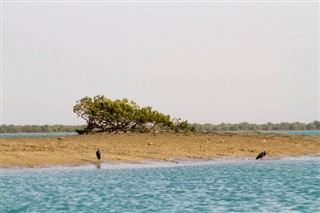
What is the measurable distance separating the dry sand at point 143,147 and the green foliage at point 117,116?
246 cm

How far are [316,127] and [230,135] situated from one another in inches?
3977

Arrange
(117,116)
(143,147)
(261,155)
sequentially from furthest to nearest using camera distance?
1. (117,116)
2. (143,147)
3. (261,155)

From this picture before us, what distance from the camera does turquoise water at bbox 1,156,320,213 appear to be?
1884 centimetres

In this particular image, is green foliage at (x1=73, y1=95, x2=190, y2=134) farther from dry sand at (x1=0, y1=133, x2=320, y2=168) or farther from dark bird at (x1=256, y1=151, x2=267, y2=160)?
dark bird at (x1=256, y1=151, x2=267, y2=160)

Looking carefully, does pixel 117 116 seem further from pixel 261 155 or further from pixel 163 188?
pixel 163 188

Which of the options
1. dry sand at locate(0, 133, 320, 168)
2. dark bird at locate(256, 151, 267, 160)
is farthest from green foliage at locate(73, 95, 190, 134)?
dark bird at locate(256, 151, 267, 160)

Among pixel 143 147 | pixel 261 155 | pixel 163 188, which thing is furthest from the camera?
pixel 143 147

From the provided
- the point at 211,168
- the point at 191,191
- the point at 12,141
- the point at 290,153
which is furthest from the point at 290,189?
the point at 12,141

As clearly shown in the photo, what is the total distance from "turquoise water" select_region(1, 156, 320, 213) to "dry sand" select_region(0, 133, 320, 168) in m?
2.45

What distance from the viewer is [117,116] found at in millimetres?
50781

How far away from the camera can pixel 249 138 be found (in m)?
47.6

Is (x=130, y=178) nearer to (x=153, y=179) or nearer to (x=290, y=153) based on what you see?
(x=153, y=179)

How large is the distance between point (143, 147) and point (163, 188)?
17.4 meters

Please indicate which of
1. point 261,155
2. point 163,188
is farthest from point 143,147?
point 163,188
